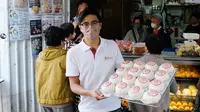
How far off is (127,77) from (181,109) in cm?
187

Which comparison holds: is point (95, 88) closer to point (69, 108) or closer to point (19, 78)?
point (69, 108)

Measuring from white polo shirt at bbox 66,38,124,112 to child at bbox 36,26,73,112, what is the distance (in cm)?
63

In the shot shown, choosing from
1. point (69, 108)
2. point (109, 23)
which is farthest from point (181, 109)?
point (109, 23)

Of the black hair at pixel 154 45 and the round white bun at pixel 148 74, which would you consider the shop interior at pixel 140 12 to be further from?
the round white bun at pixel 148 74

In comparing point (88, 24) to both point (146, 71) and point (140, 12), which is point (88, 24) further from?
point (140, 12)

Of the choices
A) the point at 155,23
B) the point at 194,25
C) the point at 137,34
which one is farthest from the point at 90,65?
the point at 194,25

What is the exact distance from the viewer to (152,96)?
2082 mm

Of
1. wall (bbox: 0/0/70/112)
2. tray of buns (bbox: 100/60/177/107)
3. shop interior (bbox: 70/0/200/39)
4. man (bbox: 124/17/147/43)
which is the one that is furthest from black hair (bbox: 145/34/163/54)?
shop interior (bbox: 70/0/200/39)

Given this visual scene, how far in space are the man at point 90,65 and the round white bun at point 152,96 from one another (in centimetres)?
35

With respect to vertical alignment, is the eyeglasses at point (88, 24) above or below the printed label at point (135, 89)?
above

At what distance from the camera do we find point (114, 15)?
25.4 ft

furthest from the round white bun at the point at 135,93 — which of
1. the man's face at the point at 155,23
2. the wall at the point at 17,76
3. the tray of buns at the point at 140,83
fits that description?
the man's face at the point at 155,23

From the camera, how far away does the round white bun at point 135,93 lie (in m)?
2.17

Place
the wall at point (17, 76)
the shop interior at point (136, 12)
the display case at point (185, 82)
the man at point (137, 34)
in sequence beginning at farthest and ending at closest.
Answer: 1. the shop interior at point (136, 12)
2. the man at point (137, 34)
3. the display case at point (185, 82)
4. the wall at point (17, 76)
